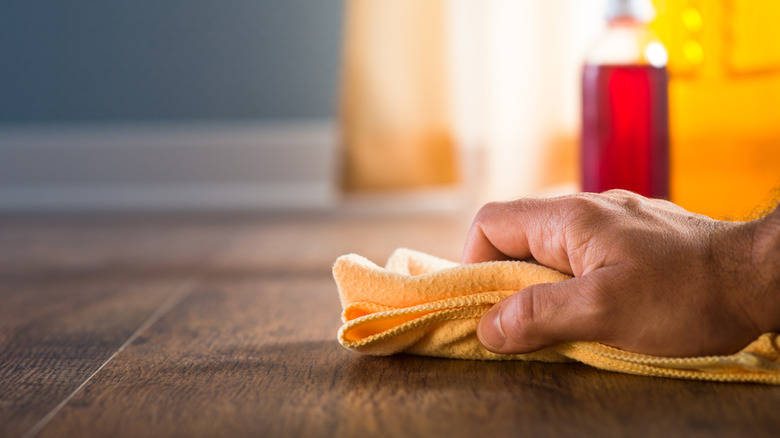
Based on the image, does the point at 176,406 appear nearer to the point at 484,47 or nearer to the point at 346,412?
the point at 346,412

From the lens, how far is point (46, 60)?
212cm

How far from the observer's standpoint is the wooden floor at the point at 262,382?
1.52 ft

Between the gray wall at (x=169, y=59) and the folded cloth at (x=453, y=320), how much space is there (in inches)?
62.2

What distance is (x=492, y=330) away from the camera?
542 mm

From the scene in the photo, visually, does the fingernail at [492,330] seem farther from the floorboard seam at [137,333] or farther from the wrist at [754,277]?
the floorboard seam at [137,333]

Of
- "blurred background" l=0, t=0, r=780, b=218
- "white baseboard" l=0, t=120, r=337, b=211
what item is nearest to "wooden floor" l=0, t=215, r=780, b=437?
"blurred background" l=0, t=0, r=780, b=218

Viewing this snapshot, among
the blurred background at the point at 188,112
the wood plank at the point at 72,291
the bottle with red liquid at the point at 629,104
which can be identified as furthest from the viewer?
the blurred background at the point at 188,112

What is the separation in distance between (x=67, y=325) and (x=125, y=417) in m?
0.32

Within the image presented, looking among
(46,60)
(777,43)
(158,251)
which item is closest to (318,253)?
(158,251)

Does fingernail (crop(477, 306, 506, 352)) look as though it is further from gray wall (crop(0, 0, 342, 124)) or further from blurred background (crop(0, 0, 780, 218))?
gray wall (crop(0, 0, 342, 124))

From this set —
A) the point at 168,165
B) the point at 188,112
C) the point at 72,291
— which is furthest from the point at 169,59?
the point at 72,291

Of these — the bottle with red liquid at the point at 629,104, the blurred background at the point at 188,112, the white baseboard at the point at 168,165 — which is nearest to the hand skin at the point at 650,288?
the bottle with red liquid at the point at 629,104

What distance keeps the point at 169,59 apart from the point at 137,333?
4.95 ft

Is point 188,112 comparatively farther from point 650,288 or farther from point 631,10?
point 650,288
